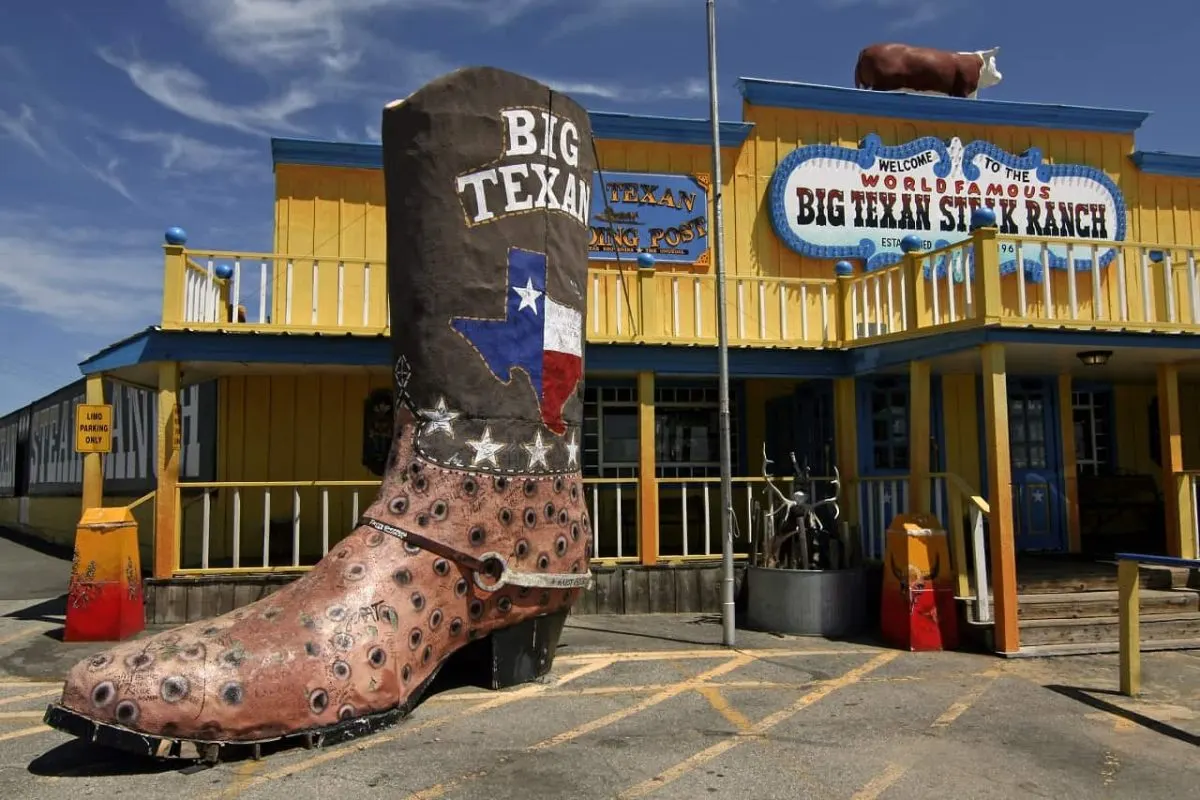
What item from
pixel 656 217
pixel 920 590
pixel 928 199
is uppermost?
pixel 928 199

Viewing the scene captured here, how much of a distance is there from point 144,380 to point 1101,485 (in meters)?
10.9

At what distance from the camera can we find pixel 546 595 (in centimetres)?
556

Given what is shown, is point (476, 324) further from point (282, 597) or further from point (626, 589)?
point (626, 589)

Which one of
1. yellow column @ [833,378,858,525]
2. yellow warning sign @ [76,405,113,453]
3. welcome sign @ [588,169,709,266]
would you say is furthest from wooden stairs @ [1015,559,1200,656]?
yellow warning sign @ [76,405,113,453]

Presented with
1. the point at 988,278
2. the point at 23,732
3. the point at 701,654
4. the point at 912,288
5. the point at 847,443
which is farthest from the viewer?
the point at 847,443

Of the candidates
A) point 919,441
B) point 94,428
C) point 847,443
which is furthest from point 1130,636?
point 94,428

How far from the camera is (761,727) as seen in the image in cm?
505

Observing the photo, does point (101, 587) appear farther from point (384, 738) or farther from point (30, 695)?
point (384, 738)

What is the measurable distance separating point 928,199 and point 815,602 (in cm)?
616

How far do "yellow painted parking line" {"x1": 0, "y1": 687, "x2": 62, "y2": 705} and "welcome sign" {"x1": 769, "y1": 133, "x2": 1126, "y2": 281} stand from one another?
347 inches

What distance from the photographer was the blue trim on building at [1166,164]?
12180mm

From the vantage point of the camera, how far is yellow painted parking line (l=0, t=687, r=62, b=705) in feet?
18.7

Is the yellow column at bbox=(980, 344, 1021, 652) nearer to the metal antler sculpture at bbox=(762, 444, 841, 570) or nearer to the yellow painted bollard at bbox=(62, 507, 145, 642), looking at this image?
the metal antler sculpture at bbox=(762, 444, 841, 570)

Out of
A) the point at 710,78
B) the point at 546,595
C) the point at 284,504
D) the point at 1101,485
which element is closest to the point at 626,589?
the point at 546,595
